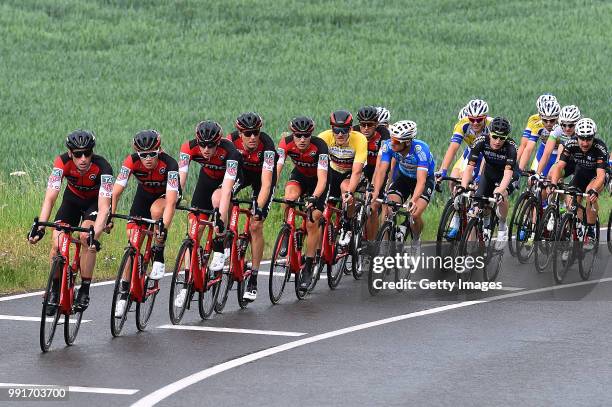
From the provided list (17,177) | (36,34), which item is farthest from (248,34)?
(17,177)

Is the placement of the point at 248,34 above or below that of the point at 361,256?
Result: above

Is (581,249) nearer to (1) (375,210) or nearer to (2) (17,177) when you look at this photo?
(1) (375,210)

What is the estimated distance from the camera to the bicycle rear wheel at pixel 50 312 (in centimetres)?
1257

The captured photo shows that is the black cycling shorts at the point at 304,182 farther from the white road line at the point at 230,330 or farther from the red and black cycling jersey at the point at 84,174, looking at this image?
the red and black cycling jersey at the point at 84,174

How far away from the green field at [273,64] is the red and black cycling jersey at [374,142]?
7.71 meters

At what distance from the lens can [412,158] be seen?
58.2 feet

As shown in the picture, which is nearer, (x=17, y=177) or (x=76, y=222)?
(x=76, y=222)

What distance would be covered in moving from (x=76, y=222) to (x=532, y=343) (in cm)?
463

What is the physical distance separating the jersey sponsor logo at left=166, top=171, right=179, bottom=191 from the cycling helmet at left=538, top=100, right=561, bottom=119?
761 cm

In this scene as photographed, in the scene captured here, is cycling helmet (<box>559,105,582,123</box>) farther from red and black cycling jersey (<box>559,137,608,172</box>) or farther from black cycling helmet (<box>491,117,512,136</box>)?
black cycling helmet (<box>491,117,512,136</box>)

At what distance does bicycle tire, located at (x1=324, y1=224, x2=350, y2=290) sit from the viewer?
54.8ft

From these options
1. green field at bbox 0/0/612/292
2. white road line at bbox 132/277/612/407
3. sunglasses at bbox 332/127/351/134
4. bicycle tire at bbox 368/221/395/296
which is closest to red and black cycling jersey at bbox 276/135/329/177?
sunglasses at bbox 332/127/351/134

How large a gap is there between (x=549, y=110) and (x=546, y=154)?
0.76 meters

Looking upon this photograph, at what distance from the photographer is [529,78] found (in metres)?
43.8
